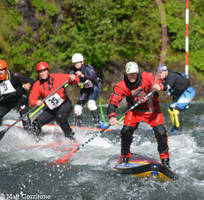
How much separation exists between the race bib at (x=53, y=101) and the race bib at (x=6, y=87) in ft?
3.10

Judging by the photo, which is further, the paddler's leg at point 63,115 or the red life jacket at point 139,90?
the paddler's leg at point 63,115

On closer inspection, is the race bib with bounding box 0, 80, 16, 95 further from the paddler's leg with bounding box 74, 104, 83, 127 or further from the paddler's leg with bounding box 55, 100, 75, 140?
the paddler's leg with bounding box 74, 104, 83, 127

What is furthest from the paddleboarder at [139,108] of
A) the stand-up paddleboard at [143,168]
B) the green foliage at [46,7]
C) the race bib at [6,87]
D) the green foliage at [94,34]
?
the green foliage at [46,7]

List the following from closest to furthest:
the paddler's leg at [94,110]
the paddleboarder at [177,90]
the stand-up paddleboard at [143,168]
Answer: the stand-up paddleboard at [143,168] < the paddleboarder at [177,90] < the paddler's leg at [94,110]

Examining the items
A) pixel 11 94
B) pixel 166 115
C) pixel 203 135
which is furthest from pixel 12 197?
pixel 166 115

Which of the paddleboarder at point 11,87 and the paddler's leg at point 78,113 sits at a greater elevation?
the paddleboarder at point 11,87

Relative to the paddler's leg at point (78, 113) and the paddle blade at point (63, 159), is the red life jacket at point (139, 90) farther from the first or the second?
the paddler's leg at point (78, 113)

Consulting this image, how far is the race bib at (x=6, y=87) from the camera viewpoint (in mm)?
7380

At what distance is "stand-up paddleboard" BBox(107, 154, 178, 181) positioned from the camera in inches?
198

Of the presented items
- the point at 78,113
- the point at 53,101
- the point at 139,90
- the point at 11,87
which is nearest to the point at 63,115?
the point at 53,101

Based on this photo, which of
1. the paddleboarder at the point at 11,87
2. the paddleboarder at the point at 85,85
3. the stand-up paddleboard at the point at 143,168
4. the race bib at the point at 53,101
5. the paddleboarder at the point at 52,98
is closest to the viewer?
the stand-up paddleboard at the point at 143,168

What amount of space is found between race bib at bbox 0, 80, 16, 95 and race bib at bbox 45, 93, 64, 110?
0.94 m

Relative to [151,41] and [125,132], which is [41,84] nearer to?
[125,132]

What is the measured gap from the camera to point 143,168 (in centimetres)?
520
